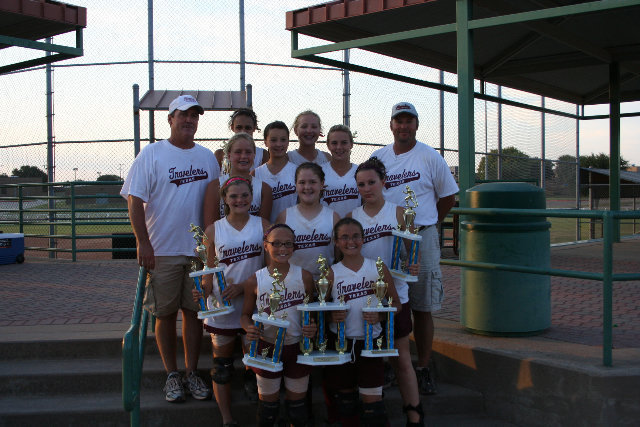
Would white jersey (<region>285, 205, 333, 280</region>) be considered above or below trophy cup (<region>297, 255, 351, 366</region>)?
above

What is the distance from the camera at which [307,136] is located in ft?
13.9

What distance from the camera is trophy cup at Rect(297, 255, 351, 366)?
3.38 m

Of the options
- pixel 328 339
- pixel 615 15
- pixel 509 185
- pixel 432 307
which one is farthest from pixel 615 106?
pixel 328 339

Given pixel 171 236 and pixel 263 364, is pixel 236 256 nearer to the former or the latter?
pixel 171 236

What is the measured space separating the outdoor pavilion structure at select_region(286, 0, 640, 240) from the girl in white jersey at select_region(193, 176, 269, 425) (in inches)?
78.4

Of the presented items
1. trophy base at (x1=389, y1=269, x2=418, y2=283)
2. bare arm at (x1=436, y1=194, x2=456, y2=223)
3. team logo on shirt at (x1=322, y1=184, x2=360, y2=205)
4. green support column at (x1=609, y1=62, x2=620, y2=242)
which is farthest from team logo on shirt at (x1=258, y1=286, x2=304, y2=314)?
green support column at (x1=609, y1=62, x2=620, y2=242)

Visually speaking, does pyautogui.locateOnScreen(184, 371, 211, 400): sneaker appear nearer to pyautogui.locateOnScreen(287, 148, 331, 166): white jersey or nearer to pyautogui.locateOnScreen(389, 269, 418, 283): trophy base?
pyautogui.locateOnScreen(389, 269, 418, 283): trophy base

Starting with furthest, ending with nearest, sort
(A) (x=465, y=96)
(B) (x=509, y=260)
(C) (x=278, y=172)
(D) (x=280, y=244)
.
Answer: (A) (x=465, y=96)
(B) (x=509, y=260)
(C) (x=278, y=172)
(D) (x=280, y=244)

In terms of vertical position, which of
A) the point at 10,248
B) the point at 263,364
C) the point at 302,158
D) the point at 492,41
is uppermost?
the point at 492,41

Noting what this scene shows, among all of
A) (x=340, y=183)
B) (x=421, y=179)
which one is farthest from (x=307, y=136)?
(x=421, y=179)

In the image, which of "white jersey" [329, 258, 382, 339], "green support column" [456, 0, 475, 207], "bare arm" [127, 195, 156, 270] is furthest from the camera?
"green support column" [456, 0, 475, 207]

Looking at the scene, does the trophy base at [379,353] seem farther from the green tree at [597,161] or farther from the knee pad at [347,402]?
the green tree at [597,161]

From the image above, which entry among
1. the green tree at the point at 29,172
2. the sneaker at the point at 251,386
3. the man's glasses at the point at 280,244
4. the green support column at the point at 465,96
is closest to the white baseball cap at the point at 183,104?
the man's glasses at the point at 280,244

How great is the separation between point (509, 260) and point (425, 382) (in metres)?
1.12
